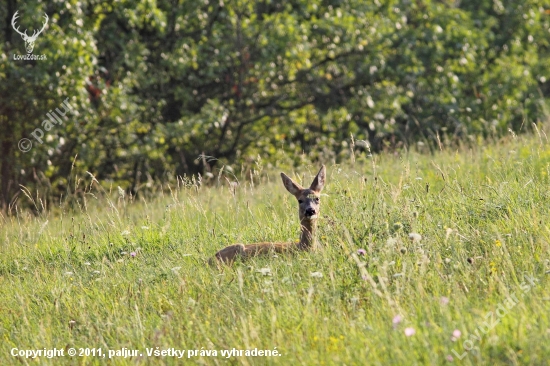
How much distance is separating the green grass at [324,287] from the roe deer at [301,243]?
17 centimetres

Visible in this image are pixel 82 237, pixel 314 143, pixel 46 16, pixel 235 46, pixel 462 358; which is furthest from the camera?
pixel 314 143

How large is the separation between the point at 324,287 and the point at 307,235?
1.47 m

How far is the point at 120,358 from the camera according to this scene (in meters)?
4.94

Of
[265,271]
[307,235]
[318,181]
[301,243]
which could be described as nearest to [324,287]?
[265,271]

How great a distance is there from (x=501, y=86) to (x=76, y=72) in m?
8.66

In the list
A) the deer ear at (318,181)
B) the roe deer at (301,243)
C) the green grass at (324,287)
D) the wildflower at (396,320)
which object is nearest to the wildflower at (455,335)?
the green grass at (324,287)

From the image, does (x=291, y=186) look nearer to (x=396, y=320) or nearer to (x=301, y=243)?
(x=301, y=243)

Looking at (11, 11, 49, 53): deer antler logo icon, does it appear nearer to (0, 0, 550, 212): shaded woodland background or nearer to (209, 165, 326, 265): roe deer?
Result: (0, 0, 550, 212): shaded woodland background

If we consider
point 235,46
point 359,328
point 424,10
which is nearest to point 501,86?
point 424,10

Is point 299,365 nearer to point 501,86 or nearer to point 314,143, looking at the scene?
point 314,143

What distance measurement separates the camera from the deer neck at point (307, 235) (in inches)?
251

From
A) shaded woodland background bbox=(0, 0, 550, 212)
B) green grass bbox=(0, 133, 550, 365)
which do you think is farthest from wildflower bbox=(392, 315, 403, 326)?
shaded woodland background bbox=(0, 0, 550, 212)

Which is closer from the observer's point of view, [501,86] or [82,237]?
[82,237]

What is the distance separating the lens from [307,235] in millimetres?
6668
